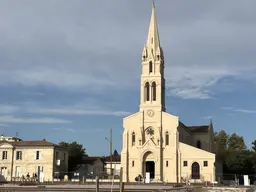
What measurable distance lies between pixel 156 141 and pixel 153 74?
13.4m

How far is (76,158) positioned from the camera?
309ft

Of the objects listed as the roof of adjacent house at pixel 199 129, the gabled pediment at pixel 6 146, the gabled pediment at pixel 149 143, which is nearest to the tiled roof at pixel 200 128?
the roof of adjacent house at pixel 199 129

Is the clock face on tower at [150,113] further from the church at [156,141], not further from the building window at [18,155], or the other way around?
the building window at [18,155]

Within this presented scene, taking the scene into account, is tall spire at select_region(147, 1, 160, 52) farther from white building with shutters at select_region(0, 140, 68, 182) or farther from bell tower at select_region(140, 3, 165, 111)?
white building with shutters at select_region(0, 140, 68, 182)

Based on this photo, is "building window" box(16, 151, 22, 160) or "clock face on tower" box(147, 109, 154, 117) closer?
"building window" box(16, 151, 22, 160)

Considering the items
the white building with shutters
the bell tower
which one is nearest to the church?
the bell tower

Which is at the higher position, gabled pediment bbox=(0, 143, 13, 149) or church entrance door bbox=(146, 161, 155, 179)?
gabled pediment bbox=(0, 143, 13, 149)

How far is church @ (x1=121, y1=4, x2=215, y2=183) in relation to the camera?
2867 inches

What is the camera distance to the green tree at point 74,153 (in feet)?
301

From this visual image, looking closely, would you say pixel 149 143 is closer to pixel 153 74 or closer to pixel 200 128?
pixel 153 74

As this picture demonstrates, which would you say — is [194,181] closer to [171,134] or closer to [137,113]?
[171,134]

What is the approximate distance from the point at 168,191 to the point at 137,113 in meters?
41.6

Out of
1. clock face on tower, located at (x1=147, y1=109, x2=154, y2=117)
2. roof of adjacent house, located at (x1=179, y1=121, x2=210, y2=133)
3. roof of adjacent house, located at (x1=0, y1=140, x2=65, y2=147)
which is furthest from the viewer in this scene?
roof of adjacent house, located at (x1=179, y1=121, x2=210, y2=133)

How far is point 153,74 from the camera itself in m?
80.4
